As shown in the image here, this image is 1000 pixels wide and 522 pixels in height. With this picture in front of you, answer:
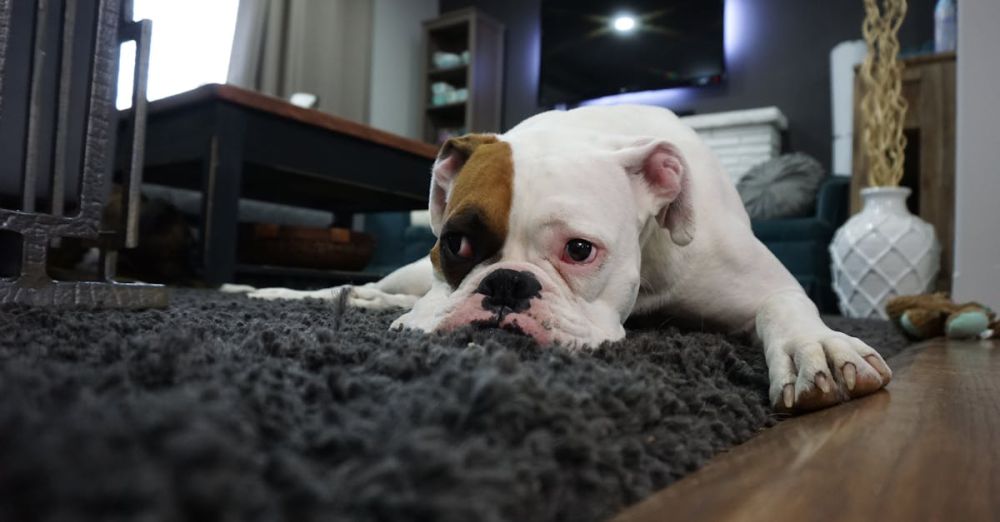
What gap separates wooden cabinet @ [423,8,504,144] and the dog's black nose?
4.29 meters

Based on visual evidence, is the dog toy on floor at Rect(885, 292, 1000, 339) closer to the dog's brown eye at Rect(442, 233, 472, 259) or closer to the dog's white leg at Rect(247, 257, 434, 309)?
the dog's white leg at Rect(247, 257, 434, 309)

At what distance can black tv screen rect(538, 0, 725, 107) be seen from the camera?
14.7 ft

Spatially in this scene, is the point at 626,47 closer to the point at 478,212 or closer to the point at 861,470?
the point at 478,212

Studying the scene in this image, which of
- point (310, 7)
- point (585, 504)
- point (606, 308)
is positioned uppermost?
point (310, 7)

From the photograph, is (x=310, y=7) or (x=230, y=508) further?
(x=310, y=7)

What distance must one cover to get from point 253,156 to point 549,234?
1512 millimetres

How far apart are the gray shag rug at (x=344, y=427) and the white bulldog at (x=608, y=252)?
7 cm

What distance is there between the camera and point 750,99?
173 inches

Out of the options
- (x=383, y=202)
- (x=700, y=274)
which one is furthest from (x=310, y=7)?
(x=700, y=274)

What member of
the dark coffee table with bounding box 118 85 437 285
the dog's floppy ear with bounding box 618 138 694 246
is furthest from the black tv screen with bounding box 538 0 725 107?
the dog's floppy ear with bounding box 618 138 694 246

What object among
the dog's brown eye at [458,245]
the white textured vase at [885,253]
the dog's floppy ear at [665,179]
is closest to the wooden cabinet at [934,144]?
the white textured vase at [885,253]

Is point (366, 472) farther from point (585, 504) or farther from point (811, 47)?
point (811, 47)

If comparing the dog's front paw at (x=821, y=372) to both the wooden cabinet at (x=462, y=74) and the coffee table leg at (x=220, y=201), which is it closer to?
the coffee table leg at (x=220, y=201)

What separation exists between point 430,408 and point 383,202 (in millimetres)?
2710
